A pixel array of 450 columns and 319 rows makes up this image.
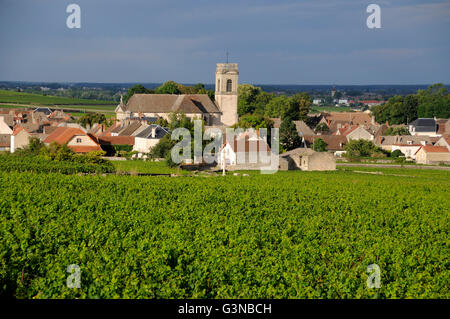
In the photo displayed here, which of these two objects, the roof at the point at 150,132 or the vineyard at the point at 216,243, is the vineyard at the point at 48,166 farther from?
the roof at the point at 150,132

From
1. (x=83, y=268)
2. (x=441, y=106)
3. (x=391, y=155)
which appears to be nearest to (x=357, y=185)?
(x=83, y=268)

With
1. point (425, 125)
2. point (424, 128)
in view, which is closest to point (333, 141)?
point (424, 128)

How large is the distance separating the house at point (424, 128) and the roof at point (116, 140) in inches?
1876

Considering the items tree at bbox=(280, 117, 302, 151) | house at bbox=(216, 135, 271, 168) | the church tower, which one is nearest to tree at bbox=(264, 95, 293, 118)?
the church tower

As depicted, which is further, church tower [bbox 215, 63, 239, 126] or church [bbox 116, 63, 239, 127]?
church tower [bbox 215, 63, 239, 126]

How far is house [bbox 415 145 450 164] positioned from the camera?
6626cm

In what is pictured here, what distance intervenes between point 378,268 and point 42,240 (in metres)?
8.79

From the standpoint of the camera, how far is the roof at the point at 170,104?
87.3 metres

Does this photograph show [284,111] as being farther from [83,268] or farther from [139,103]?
[83,268]

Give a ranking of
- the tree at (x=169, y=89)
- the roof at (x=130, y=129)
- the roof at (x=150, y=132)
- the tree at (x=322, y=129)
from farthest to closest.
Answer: the tree at (x=169, y=89) < the tree at (x=322, y=129) < the roof at (x=130, y=129) < the roof at (x=150, y=132)

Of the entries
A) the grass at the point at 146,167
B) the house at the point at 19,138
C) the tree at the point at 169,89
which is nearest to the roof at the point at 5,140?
the house at the point at 19,138

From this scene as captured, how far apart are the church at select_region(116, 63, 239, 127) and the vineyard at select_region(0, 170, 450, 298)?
58663mm

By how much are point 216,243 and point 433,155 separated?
54.7 meters

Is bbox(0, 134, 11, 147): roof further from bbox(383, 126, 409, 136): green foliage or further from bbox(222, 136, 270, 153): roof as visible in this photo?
bbox(383, 126, 409, 136): green foliage
